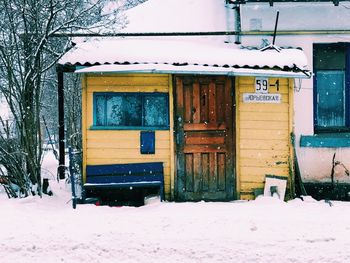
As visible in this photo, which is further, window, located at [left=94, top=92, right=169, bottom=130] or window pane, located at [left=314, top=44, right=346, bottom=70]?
window pane, located at [left=314, top=44, right=346, bottom=70]

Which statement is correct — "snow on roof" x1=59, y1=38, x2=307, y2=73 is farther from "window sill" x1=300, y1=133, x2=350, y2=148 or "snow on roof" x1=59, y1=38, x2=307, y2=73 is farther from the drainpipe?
"window sill" x1=300, y1=133, x2=350, y2=148

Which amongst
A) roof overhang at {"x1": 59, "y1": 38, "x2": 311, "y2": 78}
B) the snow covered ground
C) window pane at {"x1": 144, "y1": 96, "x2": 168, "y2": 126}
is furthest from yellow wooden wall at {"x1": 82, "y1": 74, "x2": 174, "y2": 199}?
the snow covered ground

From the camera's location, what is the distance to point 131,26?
9305 mm

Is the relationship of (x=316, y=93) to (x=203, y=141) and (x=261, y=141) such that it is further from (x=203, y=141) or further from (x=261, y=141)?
(x=203, y=141)

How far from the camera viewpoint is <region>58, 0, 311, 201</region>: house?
820cm

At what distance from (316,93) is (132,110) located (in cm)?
394

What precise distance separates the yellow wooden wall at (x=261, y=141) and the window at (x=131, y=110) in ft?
4.89

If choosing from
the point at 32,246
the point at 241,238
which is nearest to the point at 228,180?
the point at 241,238

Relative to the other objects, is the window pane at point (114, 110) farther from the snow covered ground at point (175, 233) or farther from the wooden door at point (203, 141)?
the snow covered ground at point (175, 233)

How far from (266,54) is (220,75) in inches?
38.0

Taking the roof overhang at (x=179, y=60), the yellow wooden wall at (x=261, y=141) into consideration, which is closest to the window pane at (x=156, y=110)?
the roof overhang at (x=179, y=60)

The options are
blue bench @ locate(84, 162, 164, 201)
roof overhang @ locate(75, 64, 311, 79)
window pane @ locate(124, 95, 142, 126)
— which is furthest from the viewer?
window pane @ locate(124, 95, 142, 126)

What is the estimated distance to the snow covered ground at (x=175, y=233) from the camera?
538 cm

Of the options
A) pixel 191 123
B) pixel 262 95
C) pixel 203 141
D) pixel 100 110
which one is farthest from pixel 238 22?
pixel 100 110
